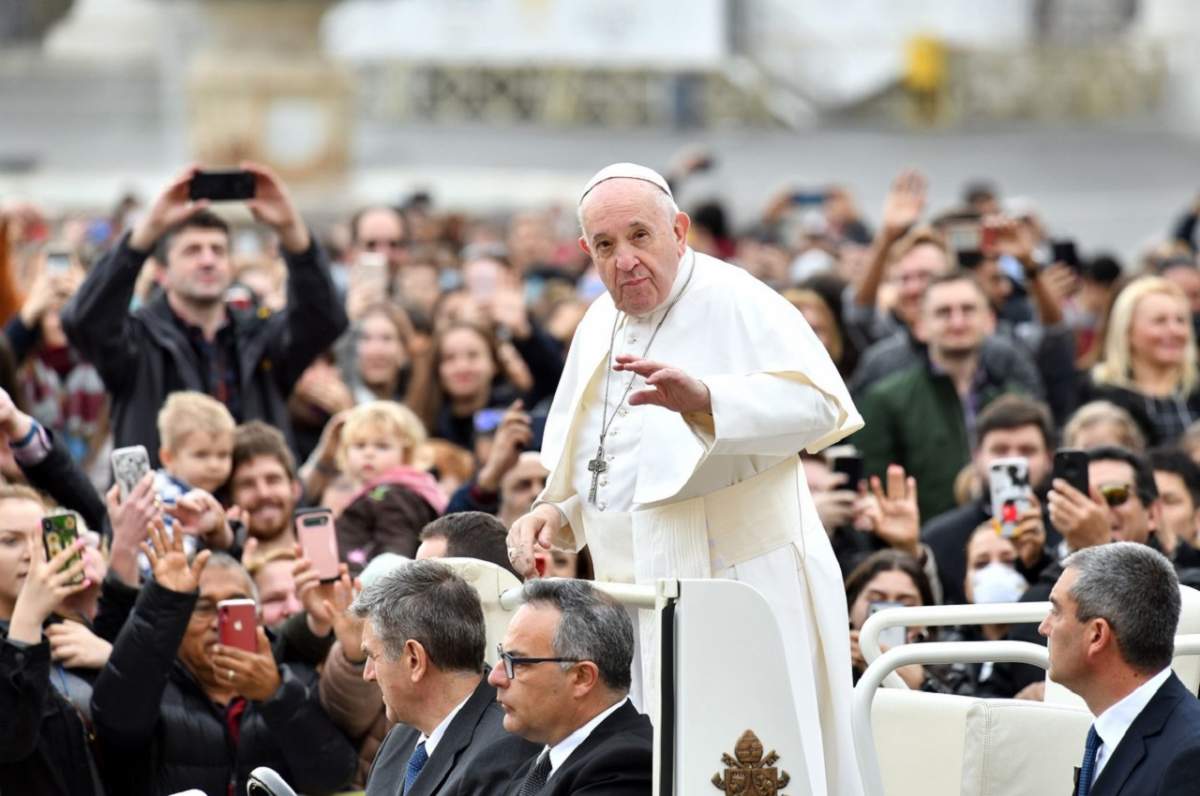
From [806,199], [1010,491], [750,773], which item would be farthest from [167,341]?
[806,199]

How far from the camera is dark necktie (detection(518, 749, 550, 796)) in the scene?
5.32 meters

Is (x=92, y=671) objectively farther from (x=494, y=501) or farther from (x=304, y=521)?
(x=494, y=501)

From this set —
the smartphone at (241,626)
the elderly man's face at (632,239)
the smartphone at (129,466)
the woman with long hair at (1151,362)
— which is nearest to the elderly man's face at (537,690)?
the elderly man's face at (632,239)

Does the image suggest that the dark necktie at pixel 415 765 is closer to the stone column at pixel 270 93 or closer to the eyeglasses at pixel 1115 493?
the eyeglasses at pixel 1115 493

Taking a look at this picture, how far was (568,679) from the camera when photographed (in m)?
5.23

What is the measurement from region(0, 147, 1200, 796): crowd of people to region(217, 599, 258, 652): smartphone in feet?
0.15

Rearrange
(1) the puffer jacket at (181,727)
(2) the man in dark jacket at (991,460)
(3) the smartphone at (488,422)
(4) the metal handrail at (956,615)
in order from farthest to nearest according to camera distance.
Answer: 1. (3) the smartphone at (488,422)
2. (2) the man in dark jacket at (991,460)
3. (1) the puffer jacket at (181,727)
4. (4) the metal handrail at (956,615)

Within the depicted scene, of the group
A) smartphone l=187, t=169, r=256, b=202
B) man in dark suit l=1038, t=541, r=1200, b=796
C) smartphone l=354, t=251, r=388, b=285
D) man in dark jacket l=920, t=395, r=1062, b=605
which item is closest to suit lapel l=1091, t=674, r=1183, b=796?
man in dark suit l=1038, t=541, r=1200, b=796

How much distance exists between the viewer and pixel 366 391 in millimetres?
10852

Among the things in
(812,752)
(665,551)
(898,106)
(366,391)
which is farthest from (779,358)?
(898,106)

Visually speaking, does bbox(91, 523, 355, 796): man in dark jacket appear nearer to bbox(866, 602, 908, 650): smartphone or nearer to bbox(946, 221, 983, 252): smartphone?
bbox(866, 602, 908, 650): smartphone

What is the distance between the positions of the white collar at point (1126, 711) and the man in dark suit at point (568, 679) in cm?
93

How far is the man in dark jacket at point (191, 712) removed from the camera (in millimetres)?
6594

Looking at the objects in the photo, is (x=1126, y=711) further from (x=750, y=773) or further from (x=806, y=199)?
(x=806, y=199)
